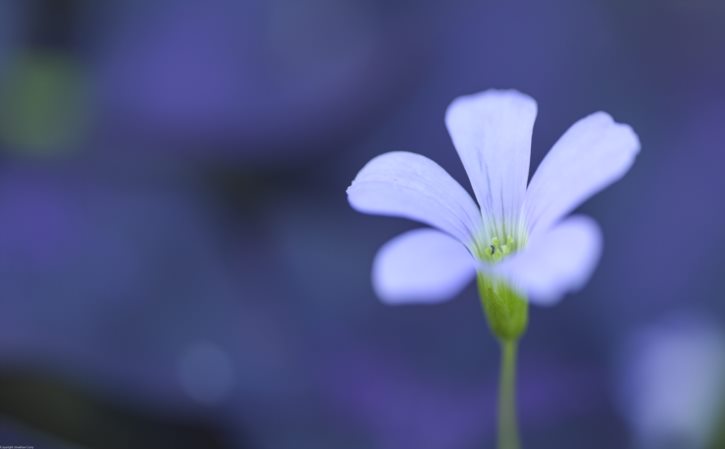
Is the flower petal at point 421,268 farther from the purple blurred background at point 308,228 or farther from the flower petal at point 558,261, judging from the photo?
the purple blurred background at point 308,228

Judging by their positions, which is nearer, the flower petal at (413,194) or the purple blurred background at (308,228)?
the flower petal at (413,194)

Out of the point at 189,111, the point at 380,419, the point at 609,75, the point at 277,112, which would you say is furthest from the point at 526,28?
the point at 380,419

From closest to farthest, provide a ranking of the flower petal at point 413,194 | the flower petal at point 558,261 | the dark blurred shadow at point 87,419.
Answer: the flower petal at point 558,261
the flower petal at point 413,194
the dark blurred shadow at point 87,419

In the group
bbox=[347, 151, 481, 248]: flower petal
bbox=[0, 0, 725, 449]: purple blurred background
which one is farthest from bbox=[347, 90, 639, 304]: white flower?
bbox=[0, 0, 725, 449]: purple blurred background

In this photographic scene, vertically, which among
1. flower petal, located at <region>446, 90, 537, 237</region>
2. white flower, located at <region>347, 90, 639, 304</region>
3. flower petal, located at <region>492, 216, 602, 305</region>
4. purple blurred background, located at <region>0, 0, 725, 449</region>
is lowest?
flower petal, located at <region>492, 216, 602, 305</region>

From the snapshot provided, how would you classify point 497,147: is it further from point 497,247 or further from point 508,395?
point 508,395

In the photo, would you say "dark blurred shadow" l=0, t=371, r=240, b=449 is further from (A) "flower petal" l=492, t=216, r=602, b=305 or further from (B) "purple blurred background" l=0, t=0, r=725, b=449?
(A) "flower petal" l=492, t=216, r=602, b=305

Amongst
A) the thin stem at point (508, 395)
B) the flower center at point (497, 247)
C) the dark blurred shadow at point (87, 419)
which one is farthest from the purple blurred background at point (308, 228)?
the flower center at point (497, 247)

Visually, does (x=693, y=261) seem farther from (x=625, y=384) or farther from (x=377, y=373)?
(x=377, y=373)
